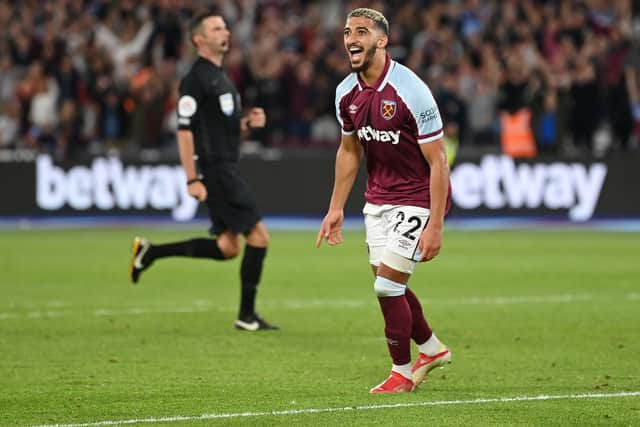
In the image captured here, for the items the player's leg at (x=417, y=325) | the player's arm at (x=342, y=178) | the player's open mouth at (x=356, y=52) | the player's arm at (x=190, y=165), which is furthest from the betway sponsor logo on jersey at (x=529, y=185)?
the player's open mouth at (x=356, y=52)

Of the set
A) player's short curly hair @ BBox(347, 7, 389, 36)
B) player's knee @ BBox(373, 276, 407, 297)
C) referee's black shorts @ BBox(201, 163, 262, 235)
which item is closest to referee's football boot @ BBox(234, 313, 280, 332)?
referee's black shorts @ BBox(201, 163, 262, 235)

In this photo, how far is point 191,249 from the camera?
1142 centimetres

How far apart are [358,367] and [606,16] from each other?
1900cm

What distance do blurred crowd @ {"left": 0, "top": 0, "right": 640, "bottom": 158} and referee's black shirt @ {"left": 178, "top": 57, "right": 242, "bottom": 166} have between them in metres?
12.0

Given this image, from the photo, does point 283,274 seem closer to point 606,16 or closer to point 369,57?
point 369,57

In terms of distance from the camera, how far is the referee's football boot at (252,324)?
1113 cm

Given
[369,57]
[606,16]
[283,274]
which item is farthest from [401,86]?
[606,16]

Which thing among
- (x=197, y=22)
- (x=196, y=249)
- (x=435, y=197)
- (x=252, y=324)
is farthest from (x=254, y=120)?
(x=435, y=197)

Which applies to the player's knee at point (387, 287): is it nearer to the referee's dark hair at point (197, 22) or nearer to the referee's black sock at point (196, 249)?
the referee's black sock at point (196, 249)

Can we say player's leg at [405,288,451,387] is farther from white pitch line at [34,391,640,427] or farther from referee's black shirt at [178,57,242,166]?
referee's black shirt at [178,57,242,166]

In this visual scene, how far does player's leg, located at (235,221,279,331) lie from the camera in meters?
11.1

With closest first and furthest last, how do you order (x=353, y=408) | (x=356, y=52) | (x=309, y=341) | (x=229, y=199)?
(x=353, y=408), (x=356, y=52), (x=309, y=341), (x=229, y=199)

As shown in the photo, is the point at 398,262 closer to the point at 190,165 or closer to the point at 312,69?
the point at 190,165

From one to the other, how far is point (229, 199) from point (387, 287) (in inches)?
131
